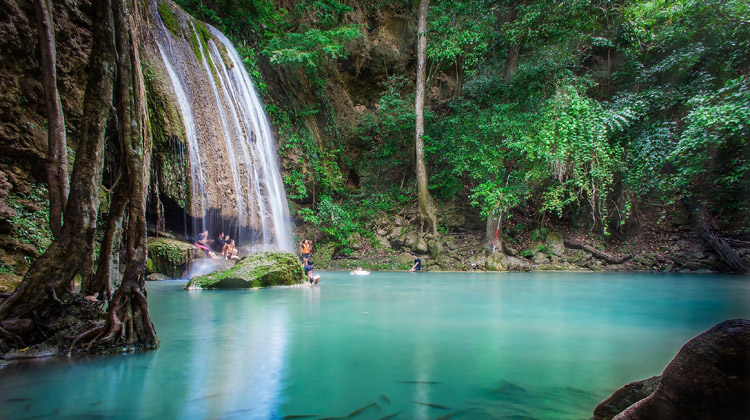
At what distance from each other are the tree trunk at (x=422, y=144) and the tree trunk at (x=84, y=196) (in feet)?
44.0

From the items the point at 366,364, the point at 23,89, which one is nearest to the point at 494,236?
the point at 366,364

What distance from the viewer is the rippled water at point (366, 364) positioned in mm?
2215

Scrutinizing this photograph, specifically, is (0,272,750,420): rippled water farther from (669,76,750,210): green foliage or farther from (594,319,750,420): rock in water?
(669,76,750,210): green foliage

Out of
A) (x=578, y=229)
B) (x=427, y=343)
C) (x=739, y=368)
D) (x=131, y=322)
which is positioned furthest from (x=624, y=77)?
(x=131, y=322)

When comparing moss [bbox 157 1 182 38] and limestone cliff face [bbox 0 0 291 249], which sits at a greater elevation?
moss [bbox 157 1 182 38]

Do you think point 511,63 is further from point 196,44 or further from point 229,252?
point 229,252

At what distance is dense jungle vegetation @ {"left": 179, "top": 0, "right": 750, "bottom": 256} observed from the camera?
11.1 meters

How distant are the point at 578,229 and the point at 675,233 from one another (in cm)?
347

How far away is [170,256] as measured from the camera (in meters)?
10.1

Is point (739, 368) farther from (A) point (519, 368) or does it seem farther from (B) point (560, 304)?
(B) point (560, 304)

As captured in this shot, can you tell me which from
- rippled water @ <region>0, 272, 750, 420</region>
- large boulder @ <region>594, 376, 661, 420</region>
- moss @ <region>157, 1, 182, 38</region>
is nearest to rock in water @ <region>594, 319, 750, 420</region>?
large boulder @ <region>594, 376, 661, 420</region>

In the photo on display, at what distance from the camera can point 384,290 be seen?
8.47 m

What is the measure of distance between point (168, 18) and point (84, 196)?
981 cm

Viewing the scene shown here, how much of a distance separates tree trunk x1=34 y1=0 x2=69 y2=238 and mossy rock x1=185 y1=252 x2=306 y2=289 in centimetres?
483
